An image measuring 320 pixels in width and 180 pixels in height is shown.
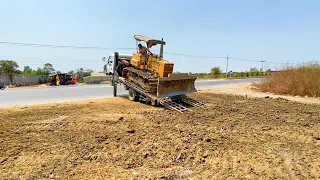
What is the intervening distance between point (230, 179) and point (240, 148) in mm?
1763

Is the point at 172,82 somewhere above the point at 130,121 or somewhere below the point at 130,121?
above

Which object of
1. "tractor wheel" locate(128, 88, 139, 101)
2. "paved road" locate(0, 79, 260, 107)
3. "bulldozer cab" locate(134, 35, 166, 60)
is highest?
"bulldozer cab" locate(134, 35, 166, 60)

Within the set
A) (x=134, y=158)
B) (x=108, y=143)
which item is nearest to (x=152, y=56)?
(x=108, y=143)

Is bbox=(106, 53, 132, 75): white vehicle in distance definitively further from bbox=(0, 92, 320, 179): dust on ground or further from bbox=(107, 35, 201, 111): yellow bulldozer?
bbox=(0, 92, 320, 179): dust on ground

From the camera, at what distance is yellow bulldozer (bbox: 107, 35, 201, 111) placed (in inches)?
474

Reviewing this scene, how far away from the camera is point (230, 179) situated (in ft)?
14.4

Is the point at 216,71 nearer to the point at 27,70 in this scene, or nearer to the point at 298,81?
the point at 27,70

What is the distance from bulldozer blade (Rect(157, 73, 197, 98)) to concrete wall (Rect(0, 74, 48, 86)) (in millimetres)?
26971

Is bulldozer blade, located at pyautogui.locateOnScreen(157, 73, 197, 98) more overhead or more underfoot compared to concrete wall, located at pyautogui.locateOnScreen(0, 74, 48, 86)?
more overhead

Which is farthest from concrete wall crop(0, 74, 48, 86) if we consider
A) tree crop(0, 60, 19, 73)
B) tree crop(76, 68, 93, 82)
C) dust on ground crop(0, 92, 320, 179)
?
dust on ground crop(0, 92, 320, 179)

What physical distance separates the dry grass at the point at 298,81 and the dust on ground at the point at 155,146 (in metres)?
9.76

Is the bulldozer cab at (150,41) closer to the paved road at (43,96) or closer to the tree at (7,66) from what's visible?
the paved road at (43,96)

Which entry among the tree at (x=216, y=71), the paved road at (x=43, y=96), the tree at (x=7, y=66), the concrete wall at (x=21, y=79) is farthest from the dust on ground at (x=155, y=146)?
the tree at (x=216, y=71)

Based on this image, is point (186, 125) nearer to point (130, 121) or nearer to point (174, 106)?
point (130, 121)
